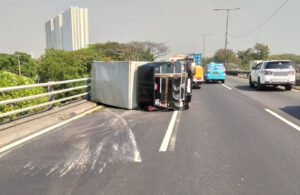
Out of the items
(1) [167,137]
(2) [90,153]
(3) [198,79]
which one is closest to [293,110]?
(1) [167,137]

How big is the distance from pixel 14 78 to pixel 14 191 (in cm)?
896

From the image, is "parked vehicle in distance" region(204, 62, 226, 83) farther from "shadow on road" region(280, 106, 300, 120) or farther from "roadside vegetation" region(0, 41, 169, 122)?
"shadow on road" region(280, 106, 300, 120)

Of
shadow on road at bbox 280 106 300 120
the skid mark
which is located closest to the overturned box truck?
the skid mark

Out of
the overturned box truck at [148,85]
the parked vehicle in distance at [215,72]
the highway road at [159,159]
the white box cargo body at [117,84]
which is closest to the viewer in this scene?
the highway road at [159,159]

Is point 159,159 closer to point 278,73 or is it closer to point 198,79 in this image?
point 278,73

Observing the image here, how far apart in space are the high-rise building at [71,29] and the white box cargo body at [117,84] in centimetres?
8350

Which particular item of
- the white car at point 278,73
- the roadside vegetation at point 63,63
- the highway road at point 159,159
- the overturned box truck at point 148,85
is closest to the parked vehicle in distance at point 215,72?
the white car at point 278,73

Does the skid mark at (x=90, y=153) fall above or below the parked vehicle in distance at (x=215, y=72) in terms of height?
below

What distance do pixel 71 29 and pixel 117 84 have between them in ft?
301

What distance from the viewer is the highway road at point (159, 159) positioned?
11.2ft

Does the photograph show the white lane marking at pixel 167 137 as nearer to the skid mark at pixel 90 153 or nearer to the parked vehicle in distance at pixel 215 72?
the skid mark at pixel 90 153

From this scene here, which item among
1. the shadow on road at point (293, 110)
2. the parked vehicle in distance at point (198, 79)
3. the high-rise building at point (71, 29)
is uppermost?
the high-rise building at point (71, 29)

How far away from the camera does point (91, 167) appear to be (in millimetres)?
4059

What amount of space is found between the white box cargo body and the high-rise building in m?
83.5
